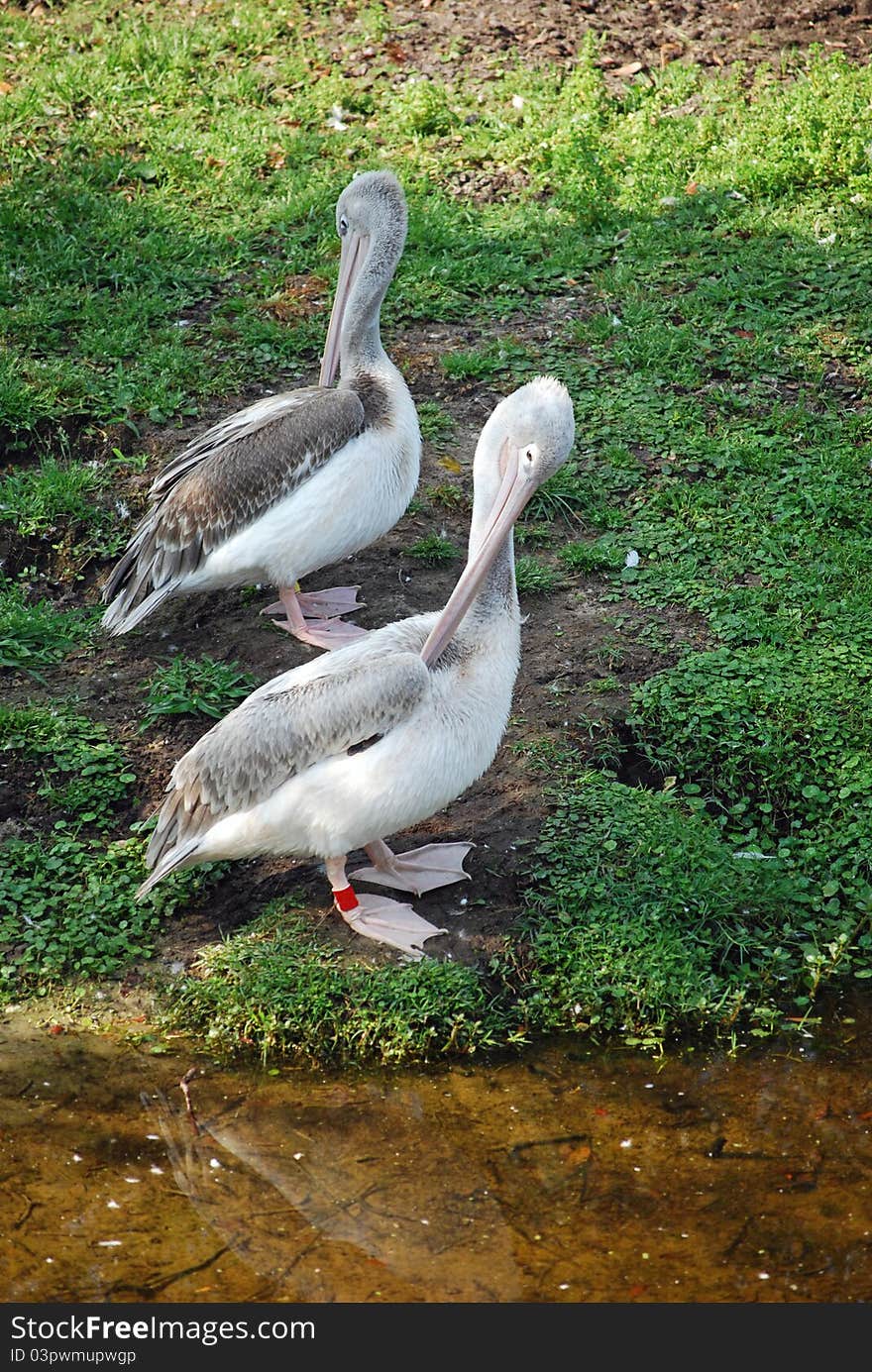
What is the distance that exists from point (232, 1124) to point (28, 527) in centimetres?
298

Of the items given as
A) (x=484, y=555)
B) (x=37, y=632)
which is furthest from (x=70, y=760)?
(x=484, y=555)

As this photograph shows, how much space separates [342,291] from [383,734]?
Answer: 259cm

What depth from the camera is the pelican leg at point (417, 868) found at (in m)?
4.74

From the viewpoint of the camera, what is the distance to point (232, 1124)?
4062 millimetres

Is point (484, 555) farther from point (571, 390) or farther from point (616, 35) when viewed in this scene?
point (616, 35)

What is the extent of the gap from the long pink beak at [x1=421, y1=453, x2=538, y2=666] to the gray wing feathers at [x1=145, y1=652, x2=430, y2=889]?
0.33 feet

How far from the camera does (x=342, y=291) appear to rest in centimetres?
630

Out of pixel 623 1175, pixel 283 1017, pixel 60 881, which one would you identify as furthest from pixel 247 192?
pixel 623 1175

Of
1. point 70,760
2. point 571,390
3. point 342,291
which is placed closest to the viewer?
point 70,760

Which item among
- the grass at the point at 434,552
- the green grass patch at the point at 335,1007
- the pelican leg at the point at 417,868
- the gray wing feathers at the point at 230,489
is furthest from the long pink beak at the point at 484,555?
the grass at the point at 434,552

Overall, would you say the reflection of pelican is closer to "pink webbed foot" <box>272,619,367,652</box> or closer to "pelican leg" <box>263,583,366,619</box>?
"pink webbed foot" <box>272,619,367,652</box>

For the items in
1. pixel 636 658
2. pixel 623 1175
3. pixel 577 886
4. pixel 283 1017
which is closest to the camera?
pixel 623 1175

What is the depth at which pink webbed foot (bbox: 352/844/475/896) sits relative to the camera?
4738mm
